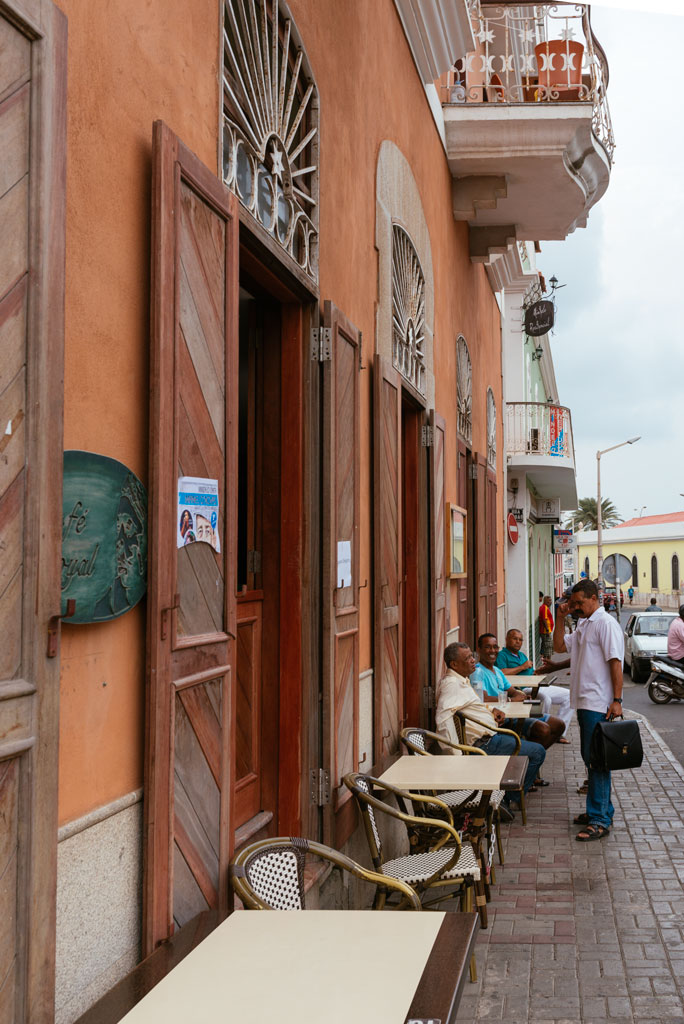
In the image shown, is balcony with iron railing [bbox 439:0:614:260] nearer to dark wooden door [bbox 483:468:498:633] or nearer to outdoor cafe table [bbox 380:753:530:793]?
dark wooden door [bbox 483:468:498:633]

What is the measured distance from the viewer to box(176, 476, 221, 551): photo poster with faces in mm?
3314

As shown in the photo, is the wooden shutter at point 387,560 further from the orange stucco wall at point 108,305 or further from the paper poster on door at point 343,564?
the orange stucco wall at point 108,305

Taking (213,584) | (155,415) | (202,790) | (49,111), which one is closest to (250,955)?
(202,790)

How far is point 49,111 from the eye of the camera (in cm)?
240

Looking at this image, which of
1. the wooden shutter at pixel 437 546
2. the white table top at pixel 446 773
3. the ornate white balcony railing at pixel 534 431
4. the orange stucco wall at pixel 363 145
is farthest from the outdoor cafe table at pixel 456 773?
the ornate white balcony railing at pixel 534 431

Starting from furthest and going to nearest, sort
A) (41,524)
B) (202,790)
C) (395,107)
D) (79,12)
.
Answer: (395,107)
(202,790)
(79,12)
(41,524)

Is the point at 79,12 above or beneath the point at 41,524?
above

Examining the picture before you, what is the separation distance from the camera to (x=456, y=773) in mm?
6145

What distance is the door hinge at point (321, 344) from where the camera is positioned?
536cm

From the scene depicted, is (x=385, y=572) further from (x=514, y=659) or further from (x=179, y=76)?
(x=514, y=659)

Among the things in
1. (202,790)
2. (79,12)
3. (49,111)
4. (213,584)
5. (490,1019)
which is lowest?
(490,1019)

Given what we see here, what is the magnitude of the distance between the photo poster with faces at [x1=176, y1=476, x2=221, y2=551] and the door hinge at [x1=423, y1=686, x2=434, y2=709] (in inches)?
219

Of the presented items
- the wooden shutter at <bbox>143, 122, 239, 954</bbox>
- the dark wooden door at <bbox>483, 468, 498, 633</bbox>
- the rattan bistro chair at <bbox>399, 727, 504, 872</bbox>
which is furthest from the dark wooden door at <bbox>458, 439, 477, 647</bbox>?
the wooden shutter at <bbox>143, 122, 239, 954</bbox>

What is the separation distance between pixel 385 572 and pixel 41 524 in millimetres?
4785
